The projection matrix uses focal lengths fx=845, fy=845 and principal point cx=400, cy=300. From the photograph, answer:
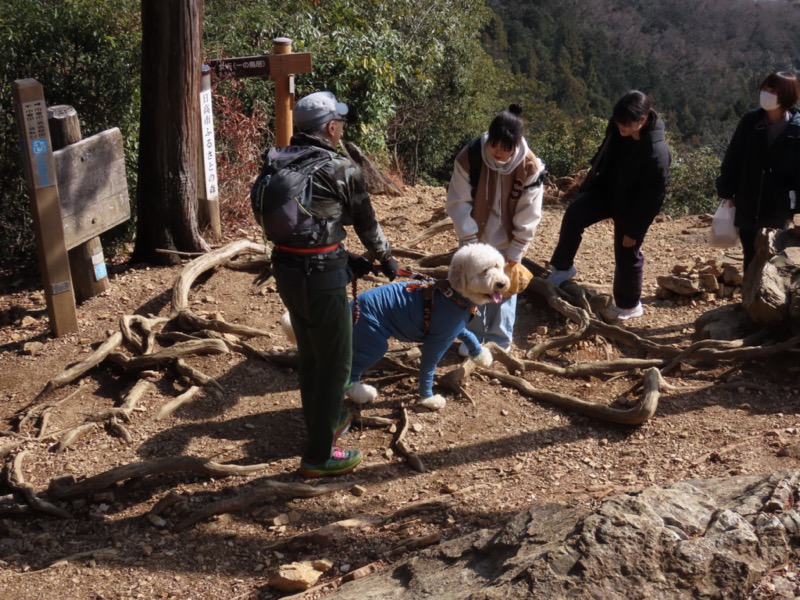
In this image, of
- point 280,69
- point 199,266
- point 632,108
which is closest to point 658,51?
point 280,69

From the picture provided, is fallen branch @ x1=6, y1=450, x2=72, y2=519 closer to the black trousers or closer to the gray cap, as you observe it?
the gray cap

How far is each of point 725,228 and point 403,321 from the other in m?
2.90

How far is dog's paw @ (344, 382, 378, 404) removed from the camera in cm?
533

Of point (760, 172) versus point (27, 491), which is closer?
point (27, 491)

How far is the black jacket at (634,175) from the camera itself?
234 inches

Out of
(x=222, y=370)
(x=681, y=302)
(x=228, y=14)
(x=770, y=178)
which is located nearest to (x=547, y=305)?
(x=681, y=302)

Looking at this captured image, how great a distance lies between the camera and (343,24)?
465 inches

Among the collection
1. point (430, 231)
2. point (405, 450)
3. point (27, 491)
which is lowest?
point (405, 450)

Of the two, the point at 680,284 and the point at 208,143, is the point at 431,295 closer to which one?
the point at 680,284

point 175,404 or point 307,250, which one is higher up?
point 307,250

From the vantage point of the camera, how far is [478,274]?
4742mm

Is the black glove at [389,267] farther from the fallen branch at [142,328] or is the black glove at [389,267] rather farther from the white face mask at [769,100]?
the white face mask at [769,100]

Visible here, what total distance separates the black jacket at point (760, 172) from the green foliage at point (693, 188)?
8.11m

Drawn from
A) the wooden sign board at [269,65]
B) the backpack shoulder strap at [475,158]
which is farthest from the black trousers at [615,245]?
the wooden sign board at [269,65]
